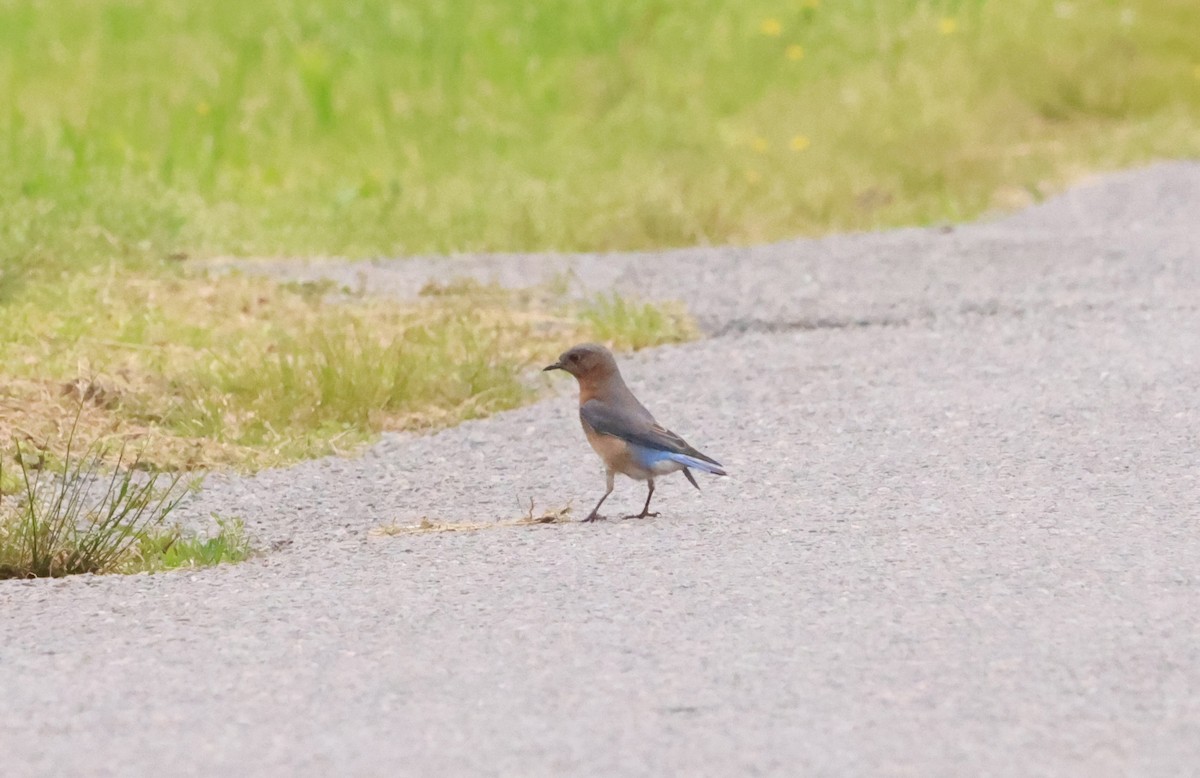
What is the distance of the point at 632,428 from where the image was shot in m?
6.90

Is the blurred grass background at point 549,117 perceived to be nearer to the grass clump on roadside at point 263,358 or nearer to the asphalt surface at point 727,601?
the grass clump on roadside at point 263,358

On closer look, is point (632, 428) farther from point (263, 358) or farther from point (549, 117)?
point (549, 117)

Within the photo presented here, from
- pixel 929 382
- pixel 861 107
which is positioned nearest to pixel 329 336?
pixel 929 382

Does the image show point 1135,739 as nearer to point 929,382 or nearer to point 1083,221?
point 929,382

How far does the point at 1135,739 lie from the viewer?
4.58 m

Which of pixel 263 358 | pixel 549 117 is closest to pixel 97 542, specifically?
pixel 263 358

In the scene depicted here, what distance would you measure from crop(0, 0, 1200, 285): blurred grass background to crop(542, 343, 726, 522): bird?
4335 mm

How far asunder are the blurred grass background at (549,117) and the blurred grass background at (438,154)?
0.12 ft

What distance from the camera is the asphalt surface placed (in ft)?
15.2

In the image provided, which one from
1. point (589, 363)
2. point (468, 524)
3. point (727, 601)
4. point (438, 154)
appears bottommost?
point (727, 601)

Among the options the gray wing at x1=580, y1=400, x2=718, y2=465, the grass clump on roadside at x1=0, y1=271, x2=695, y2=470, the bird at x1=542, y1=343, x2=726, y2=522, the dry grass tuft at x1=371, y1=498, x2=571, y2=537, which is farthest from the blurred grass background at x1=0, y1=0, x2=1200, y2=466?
the gray wing at x1=580, y1=400, x2=718, y2=465

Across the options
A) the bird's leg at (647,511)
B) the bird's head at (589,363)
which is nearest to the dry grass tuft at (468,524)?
the bird's leg at (647,511)

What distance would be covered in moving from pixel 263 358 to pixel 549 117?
8827mm

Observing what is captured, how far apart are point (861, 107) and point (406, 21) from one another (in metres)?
5.09
